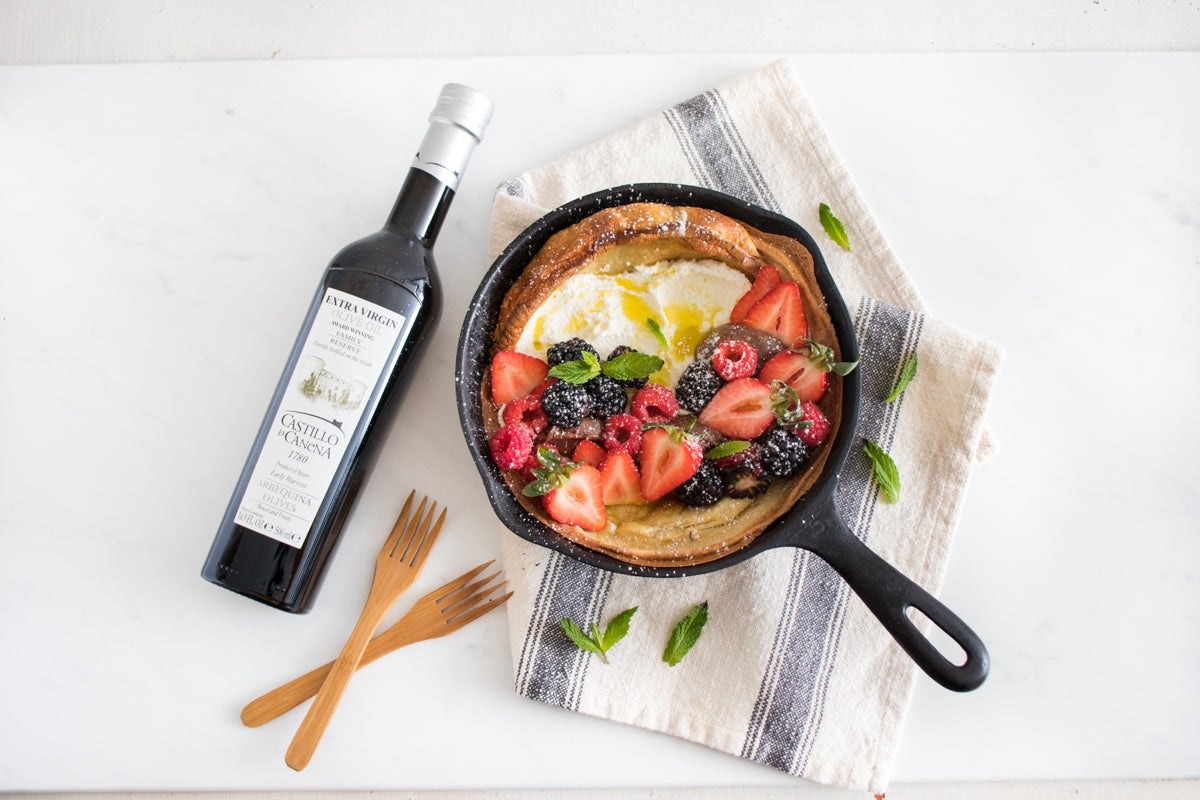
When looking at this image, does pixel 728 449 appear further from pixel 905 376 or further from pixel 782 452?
pixel 905 376

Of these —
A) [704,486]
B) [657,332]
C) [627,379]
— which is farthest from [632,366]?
[704,486]

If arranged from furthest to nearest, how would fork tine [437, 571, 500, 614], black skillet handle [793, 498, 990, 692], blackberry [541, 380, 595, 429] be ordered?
fork tine [437, 571, 500, 614]
blackberry [541, 380, 595, 429]
black skillet handle [793, 498, 990, 692]

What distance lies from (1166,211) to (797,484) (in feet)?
5.57

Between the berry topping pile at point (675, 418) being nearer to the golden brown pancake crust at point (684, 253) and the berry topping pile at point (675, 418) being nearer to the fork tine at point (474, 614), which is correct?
the golden brown pancake crust at point (684, 253)

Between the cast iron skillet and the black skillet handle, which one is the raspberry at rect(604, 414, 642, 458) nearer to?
the cast iron skillet

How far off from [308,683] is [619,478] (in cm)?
126

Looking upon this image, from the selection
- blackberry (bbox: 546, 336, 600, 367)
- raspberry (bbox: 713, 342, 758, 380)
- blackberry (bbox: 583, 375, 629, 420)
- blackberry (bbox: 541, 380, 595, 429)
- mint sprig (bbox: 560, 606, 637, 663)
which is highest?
raspberry (bbox: 713, 342, 758, 380)

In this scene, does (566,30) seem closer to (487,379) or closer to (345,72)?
(345,72)

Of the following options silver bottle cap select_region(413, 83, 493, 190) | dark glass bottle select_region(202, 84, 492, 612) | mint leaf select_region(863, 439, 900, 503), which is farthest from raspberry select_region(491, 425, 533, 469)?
mint leaf select_region(863, 439, 900, 503)

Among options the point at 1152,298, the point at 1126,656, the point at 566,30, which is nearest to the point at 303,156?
the point at 566,30

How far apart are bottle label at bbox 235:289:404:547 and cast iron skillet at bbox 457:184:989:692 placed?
26cm

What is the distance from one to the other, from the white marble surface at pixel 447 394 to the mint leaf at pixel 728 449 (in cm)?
84

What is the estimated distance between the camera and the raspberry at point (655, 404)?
1963 millimetres

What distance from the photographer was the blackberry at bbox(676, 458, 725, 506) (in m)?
1.95
